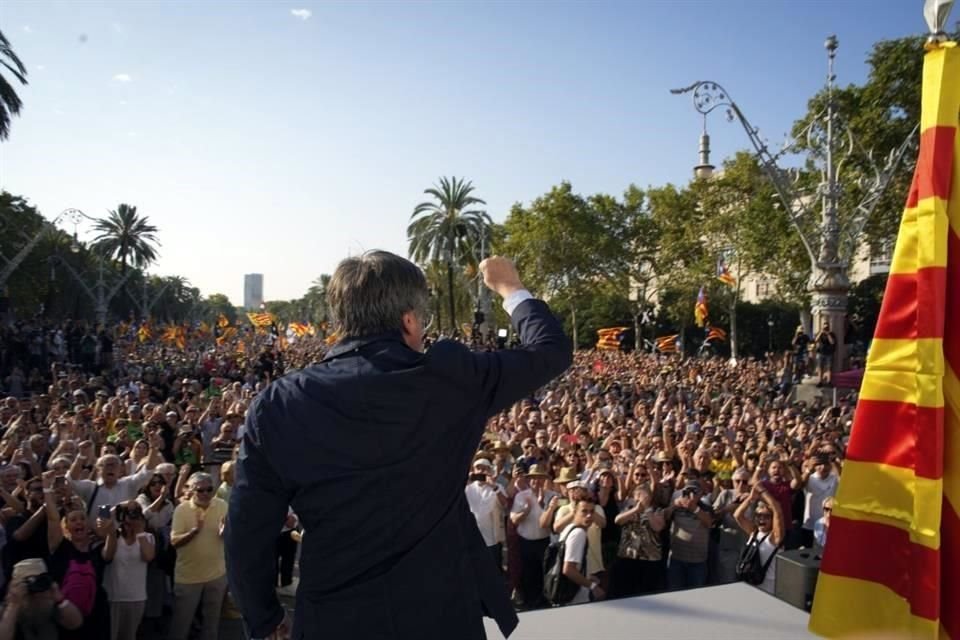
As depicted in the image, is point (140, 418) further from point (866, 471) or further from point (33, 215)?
point (33, 215)

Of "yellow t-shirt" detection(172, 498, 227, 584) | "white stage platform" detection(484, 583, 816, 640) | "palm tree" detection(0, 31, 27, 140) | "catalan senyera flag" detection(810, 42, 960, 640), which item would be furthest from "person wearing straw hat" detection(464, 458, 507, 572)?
"palm tree" detection(0, 31, 27, 140)

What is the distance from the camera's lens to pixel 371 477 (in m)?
1.66

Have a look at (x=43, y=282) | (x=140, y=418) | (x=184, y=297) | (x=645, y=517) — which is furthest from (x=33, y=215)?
(x=184, y=297)

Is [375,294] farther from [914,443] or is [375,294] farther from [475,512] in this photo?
[475,512]

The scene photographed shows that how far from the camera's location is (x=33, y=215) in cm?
4184

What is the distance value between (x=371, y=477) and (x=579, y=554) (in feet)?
15.5

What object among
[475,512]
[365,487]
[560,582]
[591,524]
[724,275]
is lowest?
[560,582]

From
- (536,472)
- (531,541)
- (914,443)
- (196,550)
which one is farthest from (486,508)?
(914,443)

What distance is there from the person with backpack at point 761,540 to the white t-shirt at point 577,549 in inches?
51.7

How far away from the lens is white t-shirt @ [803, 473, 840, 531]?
23.4ft

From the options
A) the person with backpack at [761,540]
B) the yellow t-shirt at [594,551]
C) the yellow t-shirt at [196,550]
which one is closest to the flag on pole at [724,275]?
the person with backpack at [761,540]

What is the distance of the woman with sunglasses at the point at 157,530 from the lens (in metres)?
6.15

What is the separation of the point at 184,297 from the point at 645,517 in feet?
331

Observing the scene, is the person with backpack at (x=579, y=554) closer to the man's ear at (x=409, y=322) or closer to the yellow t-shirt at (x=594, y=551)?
the yellow t-shirt at (x=594, y=551)
